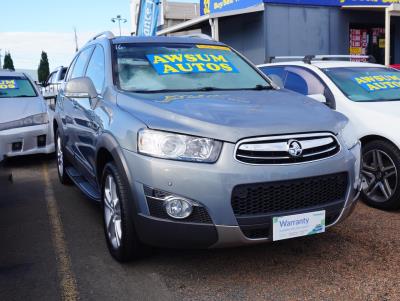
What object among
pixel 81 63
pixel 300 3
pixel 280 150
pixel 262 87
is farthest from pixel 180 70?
pixel 300 3

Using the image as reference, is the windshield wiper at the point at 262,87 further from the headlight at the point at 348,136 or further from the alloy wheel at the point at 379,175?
the alloy wheel at the point at 379,175

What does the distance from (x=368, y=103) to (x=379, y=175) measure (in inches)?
32.3

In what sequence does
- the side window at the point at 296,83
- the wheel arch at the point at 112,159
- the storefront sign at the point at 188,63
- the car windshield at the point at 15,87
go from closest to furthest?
1. the wheel arch at the point at 112,159
2. the storefront sign at the point at 188,63
3. the side window at the point at 296,83
4. the car windshield at the point at 15,87

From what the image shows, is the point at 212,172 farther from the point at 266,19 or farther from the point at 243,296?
the point at 266,19

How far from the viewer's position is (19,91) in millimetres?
8461

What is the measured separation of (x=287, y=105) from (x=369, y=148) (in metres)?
A: 1.72

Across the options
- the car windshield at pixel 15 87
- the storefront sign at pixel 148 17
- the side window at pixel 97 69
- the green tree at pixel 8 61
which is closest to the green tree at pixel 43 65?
the green tree at pixel 8 61

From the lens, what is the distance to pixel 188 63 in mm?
4230

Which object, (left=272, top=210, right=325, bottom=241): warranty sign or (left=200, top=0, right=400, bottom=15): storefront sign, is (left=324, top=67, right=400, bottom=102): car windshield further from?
(left=200, top=0, right=400, bottom=15): storefront sign

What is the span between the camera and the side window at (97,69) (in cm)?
420

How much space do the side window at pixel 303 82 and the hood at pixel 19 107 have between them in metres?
4.16

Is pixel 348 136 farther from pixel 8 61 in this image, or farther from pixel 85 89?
pixel 8 61

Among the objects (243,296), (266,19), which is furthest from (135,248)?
(266,19)

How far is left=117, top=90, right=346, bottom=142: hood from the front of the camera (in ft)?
9.73
